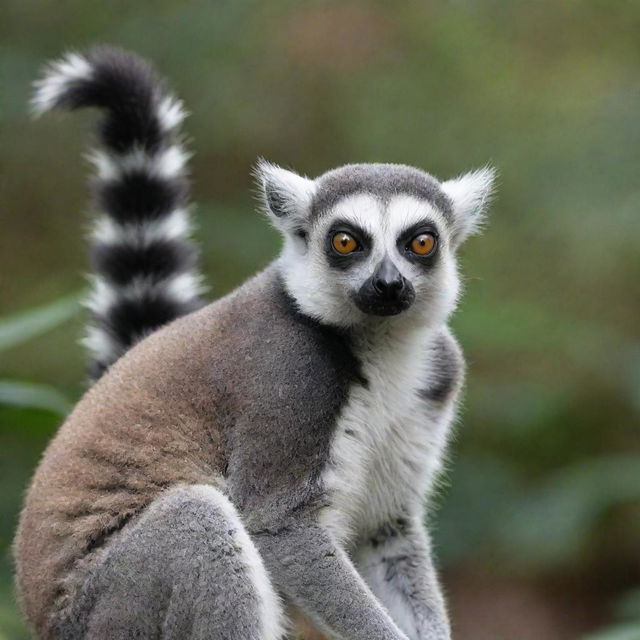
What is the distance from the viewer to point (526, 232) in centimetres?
870

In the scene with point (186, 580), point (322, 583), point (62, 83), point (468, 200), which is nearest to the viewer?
point (186, 580)

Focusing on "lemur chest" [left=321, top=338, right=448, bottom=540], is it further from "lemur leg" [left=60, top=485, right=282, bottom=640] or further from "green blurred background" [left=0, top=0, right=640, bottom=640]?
"green blurred background" [left=0, top=0, right=640, bottom=640]

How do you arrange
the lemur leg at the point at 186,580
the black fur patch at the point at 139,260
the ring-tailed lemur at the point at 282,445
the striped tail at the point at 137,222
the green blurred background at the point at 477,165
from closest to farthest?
the lemur leg at the point at 186,580, the ring-tailed lemur at the point at 282,445, the striped tail at the point at 137,222, the black fur patch at the point at 139,260, the green blurred background at the point at 477,165

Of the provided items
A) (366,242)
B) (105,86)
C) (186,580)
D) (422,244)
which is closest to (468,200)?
(422,244)

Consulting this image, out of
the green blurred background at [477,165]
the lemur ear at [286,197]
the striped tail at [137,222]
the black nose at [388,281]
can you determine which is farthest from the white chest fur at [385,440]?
the green blurred background at [477,165]

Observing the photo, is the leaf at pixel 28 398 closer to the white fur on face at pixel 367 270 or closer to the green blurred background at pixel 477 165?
the white fur on face at pixel 367 270

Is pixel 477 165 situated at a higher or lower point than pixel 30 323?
lower

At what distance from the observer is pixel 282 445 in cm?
403

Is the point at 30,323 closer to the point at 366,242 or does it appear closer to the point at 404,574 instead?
the point at 366,242

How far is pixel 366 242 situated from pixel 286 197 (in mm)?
457

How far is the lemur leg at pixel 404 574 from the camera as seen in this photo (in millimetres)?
4598

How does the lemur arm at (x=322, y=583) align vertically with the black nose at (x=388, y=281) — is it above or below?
below

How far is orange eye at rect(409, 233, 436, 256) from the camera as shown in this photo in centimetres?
430

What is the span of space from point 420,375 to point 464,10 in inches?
226
